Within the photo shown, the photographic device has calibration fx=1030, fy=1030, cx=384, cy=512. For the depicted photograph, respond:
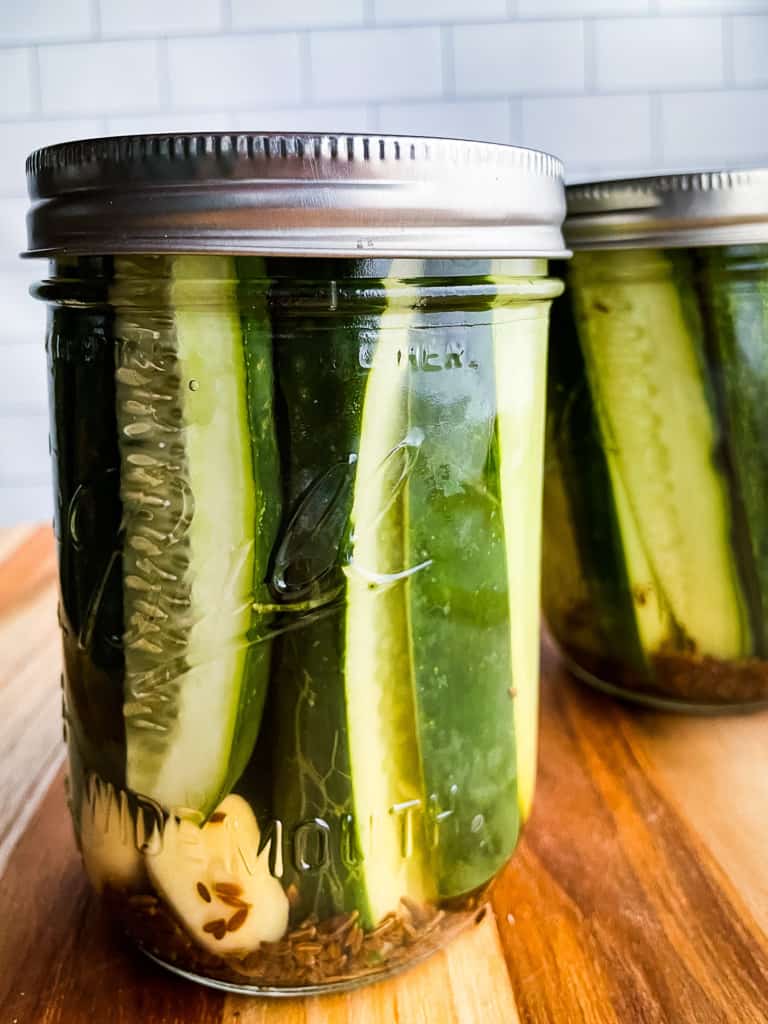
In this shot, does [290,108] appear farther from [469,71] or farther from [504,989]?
[504,989]

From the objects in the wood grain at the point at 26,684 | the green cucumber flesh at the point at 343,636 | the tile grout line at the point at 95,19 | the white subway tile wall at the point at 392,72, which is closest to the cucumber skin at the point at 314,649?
the green cucumber flesh at the point at 343,636

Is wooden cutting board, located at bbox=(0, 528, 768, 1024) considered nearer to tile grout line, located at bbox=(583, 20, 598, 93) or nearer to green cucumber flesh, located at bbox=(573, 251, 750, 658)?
green cucumber flesh, located at bbox=(573, 251, 750, 658)

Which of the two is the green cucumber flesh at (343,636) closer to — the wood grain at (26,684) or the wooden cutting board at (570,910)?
the wooden cutting board at (570,910)

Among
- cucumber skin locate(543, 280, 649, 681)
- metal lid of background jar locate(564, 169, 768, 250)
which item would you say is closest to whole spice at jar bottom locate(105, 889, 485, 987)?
cucumber skin locate(543, 280, 649, 681)

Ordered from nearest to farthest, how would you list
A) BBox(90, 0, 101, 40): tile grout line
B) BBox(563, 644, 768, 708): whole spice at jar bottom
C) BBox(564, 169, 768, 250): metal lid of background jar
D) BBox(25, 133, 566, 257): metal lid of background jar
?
1. BBox(25, 133, 566, 257): metal lid of background jar
2. BBox(564, 169, 768, 250): metal lid of background jar
3. BBox(563, 644, 768, 708): whole spice at jar bottom
4. BBox(90, 0, 101, 40): tile grout line

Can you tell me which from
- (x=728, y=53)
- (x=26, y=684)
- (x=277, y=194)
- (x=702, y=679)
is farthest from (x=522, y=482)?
(x=728, y=53)

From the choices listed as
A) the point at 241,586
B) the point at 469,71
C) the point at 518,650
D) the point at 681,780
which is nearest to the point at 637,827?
the point at 681,780
